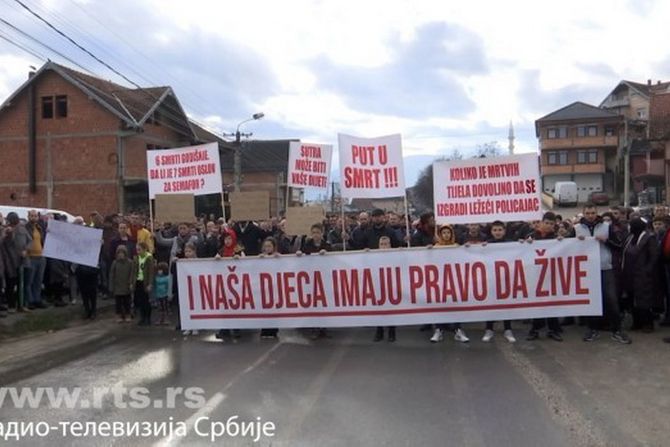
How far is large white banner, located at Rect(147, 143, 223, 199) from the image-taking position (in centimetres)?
1166

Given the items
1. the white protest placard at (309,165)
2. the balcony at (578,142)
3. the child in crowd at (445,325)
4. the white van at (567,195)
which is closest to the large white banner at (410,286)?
the child in crowd at (445,325)

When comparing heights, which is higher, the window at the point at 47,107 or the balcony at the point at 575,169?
the window at the point at 47,107

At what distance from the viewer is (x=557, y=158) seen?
8244 cm

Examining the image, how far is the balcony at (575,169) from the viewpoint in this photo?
80562 mm

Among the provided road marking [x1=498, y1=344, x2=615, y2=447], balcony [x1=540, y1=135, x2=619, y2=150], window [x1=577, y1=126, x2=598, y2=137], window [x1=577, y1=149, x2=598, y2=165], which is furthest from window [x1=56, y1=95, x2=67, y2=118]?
window [x1=577, y1=126, x2=598, y2=137]

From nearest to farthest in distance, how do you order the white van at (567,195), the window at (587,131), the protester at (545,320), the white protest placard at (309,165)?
the protester at (545,320), the white protest placard at (309,165), the white van at (567,195), the window at (587,131)

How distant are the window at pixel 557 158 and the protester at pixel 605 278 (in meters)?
77.5

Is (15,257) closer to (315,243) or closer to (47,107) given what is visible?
(315,243)

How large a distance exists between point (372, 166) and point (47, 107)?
114ft

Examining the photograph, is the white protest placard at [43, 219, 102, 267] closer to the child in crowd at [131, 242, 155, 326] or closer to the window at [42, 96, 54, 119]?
the child in crowd at [131, 242, 155, 326]

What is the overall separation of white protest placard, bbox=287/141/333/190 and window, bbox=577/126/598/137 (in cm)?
7590

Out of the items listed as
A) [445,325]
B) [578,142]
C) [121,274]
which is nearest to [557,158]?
[578,142]

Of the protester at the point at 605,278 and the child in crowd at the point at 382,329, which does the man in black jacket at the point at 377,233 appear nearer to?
the child in crowd at the point at 382,329

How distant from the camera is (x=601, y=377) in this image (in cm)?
695
